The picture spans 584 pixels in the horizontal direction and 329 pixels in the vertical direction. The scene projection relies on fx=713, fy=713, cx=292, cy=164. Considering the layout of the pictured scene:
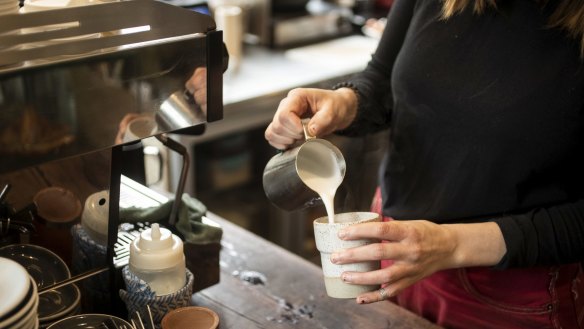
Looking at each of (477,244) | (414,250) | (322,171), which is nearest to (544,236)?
(477,244)

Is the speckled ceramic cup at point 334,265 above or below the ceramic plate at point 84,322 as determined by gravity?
above

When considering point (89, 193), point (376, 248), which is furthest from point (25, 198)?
point (376, 248)

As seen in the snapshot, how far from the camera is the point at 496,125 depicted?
1247mm

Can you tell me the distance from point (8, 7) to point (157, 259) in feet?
1.34

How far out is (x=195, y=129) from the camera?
117 centimetres

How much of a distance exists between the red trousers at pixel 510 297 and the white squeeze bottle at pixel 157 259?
53 centimetres

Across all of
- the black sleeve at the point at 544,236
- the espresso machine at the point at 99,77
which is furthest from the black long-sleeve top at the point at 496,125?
the espresso machine at the point at 99,77

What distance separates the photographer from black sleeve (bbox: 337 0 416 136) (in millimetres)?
1407

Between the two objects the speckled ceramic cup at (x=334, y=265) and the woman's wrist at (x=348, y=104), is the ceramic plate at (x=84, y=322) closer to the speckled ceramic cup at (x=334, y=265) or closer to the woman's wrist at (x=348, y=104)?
the speckled ceramic cup at (x=334, y=265)

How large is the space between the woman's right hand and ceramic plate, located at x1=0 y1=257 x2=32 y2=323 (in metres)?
0.47

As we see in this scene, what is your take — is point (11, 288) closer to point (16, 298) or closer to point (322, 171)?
point (16, 298)

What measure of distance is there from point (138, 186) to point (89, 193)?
134 mm

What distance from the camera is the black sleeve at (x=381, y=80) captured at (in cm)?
141

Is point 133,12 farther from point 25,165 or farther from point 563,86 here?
point 563,86
